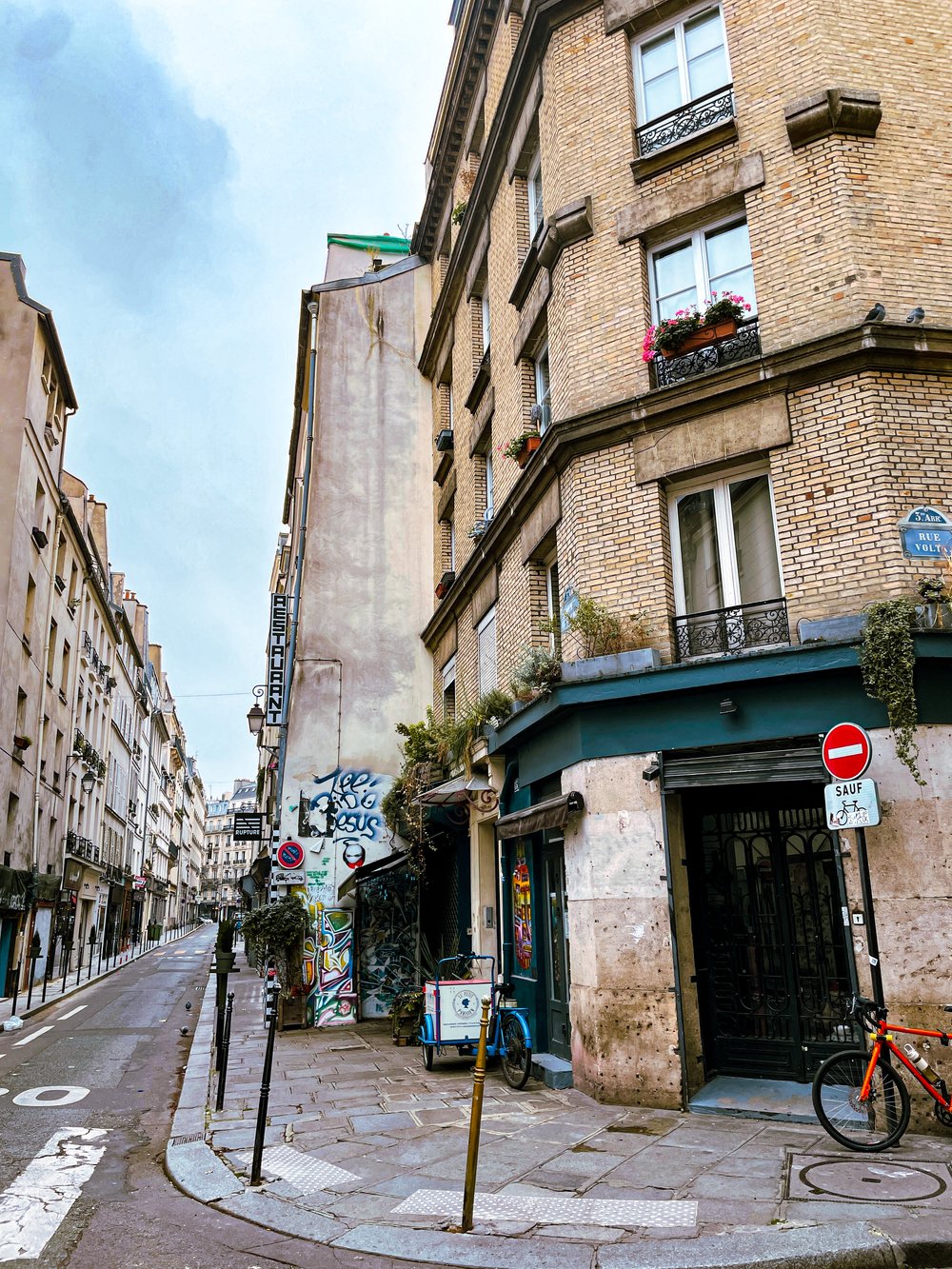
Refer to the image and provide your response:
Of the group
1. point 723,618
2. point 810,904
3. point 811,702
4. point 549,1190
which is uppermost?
point 723,618

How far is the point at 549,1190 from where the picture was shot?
19.9 feet

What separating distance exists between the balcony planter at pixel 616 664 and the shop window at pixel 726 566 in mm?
437

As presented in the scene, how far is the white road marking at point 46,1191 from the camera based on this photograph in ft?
18.0

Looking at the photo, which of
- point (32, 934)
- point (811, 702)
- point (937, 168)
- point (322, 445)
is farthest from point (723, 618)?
point (32, 934)

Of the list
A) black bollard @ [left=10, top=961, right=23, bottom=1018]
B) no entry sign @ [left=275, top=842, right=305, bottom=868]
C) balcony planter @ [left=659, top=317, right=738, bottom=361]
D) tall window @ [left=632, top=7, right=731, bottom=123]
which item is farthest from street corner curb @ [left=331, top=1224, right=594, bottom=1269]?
black bollard @ [left=10, top=961, right=23, bottom=1018]

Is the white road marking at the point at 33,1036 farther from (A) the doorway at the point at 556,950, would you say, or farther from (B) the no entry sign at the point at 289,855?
→ (A) the doorway at the point at 556,950

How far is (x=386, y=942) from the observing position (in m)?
16.5

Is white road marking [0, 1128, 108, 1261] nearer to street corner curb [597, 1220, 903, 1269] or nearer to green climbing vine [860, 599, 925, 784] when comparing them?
street corner curb [597, 1220, 903, 1269]

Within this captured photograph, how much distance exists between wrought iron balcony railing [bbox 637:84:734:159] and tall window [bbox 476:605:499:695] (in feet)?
21.8

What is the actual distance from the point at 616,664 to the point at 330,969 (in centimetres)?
938

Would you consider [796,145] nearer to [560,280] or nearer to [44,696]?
[560,280]

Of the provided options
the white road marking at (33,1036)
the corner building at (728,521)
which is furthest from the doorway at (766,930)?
the white road marking at (33,1036)

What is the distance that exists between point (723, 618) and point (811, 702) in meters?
1.37

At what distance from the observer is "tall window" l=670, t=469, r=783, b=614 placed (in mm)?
9414
